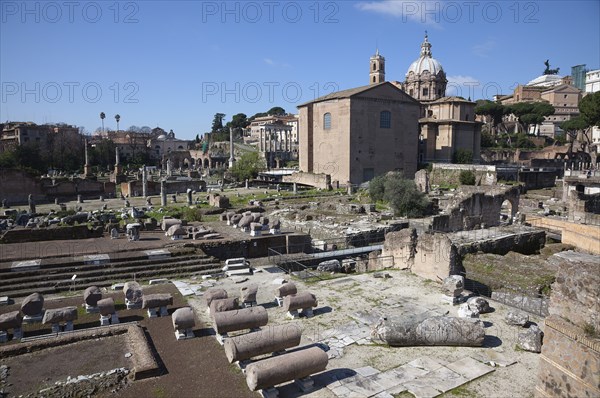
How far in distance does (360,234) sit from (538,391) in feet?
43.9

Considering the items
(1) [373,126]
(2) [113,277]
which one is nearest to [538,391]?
(2) [113,277]

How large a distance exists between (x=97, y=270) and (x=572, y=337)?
39.6ft

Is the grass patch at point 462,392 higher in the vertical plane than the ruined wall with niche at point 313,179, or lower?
lower

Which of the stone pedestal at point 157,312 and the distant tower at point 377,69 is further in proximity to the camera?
the distant tower at point 377,69

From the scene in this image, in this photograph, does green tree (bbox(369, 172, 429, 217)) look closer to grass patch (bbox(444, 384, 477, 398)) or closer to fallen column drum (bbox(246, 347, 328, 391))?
grass patch (bbox(444, 384, 477, 398))

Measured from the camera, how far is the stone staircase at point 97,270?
11.9m

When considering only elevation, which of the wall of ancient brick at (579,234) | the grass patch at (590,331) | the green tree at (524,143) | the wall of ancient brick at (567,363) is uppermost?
the green tree at (524,143)

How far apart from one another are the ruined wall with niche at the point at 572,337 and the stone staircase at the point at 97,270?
998 centimetres

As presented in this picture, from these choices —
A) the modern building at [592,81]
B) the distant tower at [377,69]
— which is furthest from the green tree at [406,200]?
the modern building at [592,81]

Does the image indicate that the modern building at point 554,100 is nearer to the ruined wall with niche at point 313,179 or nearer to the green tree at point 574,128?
the green tree at point 574,128

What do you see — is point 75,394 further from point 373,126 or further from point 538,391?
point 373,126

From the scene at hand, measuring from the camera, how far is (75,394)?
6.60 meters

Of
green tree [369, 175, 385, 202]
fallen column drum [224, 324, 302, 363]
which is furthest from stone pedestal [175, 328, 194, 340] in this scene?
green tree [369, 175, 385, 202]

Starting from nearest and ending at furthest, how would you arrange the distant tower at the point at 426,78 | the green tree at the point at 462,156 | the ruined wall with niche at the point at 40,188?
the ruined wall with niche at the point at 40,188, the green tree at the point at 462,156, the distant tower at the point at 426,78
